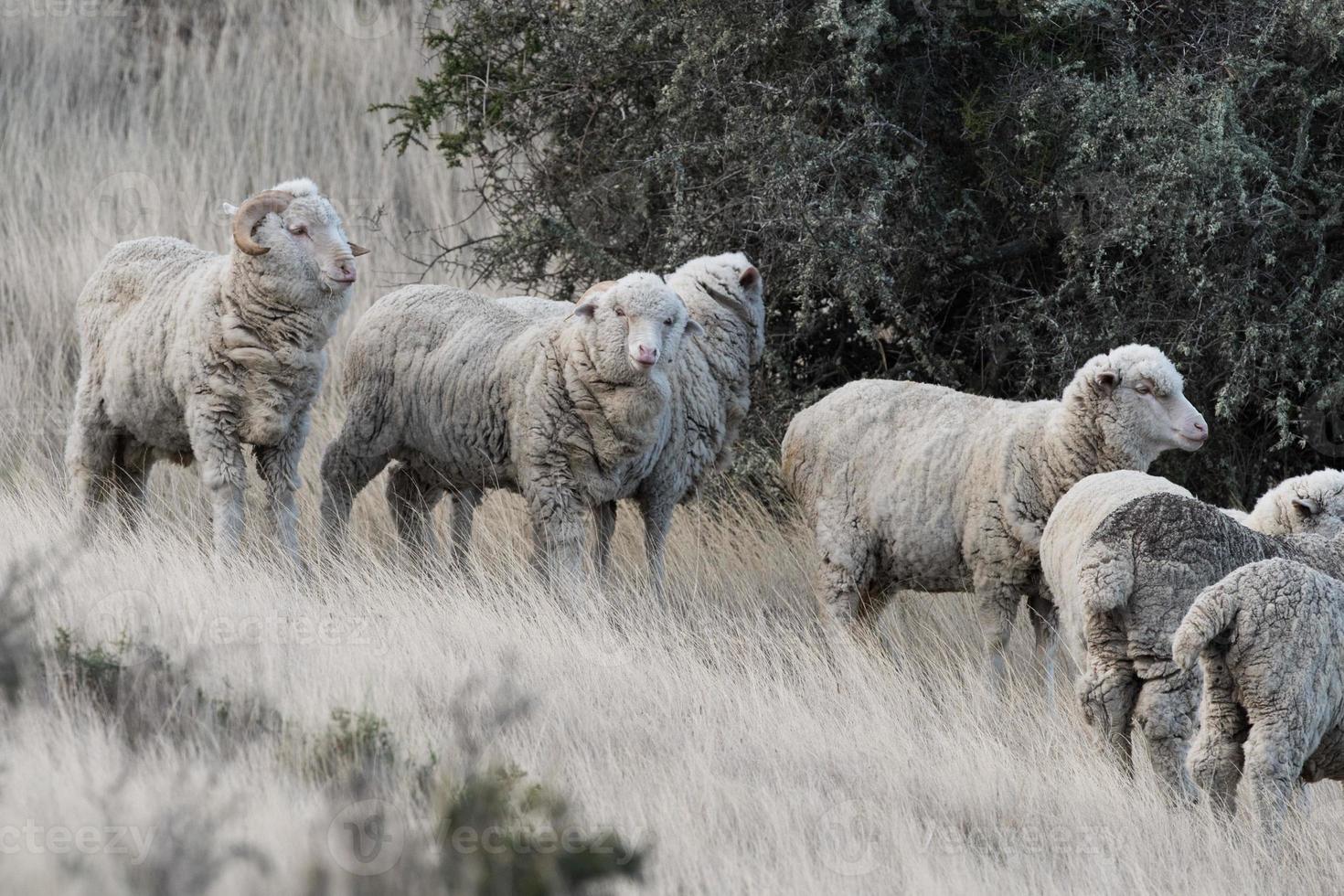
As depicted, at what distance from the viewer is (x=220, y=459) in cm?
759

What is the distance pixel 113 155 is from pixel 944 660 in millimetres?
10525

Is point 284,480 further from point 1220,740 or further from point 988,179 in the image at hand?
point 988,179

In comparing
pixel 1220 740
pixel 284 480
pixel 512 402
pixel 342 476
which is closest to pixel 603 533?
pixel 512 402

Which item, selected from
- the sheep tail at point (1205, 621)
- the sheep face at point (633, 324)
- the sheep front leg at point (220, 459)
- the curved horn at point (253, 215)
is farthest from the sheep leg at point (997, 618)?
the curved horn at point (253, 215)

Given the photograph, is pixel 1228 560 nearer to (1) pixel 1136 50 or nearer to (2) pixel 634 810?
(2) pixel 634 810

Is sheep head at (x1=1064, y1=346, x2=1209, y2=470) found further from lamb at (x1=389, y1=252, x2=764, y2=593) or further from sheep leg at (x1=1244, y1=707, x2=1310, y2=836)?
A: sheep leg at (x1=1244, y1=707, x2=1310, y2=836)

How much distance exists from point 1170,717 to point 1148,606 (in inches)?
15.9

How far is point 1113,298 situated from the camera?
10.2 m

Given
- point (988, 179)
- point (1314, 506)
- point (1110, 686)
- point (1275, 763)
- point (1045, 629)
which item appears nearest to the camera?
point (1275, 763)

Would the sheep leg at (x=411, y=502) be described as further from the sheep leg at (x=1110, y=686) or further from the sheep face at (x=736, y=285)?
the sheep leg at (x=1110, y=686)

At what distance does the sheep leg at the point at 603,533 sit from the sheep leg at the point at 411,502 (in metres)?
1.18

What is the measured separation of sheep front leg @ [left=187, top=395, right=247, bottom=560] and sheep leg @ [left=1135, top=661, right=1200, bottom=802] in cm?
417

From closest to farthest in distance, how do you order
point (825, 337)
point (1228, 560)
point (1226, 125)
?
point (1228, 560) → point (1226, 125) → point (825, 337)

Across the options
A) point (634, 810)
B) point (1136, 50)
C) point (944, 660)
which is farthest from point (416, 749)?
point (1136, 50)
